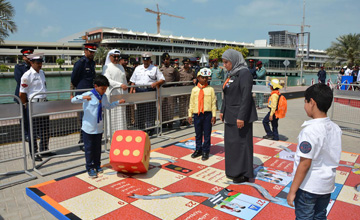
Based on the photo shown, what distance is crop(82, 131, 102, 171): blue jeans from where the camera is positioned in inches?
180

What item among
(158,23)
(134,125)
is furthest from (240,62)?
(158,23)

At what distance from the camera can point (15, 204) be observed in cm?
385

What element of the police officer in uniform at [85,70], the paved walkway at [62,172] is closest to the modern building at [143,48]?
the paved walkway at [62,172]

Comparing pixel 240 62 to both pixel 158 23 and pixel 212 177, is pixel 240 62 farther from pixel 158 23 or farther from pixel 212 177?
pixel 158 23

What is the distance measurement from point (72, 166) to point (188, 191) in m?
2.51

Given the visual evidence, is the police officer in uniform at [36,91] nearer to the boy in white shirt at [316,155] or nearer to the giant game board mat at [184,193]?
the giant game board mat at [184,193]

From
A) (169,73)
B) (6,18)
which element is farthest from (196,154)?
(6,18)

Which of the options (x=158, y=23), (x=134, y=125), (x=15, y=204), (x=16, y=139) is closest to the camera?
(x=15, y=204)

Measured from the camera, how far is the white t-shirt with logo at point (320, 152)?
208 centimetres

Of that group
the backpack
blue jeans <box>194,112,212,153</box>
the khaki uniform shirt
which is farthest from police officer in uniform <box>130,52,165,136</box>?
the backpack

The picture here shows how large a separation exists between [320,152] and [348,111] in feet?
30.9

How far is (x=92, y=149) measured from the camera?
464 centimetres

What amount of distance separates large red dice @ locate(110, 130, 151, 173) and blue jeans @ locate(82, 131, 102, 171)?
0.31 metres

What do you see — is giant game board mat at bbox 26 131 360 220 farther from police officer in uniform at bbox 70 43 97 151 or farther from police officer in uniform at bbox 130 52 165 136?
police officer in uniform at bbox 70 43 97 151
